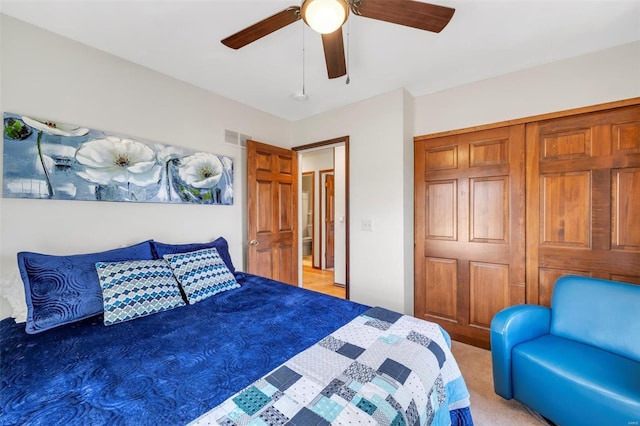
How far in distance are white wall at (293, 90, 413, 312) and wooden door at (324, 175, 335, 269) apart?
7.79 ft

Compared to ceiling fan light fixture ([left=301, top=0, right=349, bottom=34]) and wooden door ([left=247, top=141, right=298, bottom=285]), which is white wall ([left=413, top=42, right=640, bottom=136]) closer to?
wooden door ([left=247, top=141, right=298, bottom=285])

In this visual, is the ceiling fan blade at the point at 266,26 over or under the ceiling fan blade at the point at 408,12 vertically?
over

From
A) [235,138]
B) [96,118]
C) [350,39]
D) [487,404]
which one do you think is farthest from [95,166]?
[487,404]

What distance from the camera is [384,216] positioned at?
2775 mm

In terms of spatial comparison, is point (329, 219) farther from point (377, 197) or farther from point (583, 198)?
point (583, 198)

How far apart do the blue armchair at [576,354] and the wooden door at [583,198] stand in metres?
0.43

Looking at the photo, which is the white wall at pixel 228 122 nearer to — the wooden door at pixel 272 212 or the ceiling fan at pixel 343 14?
the wooden door at pixel 272 212

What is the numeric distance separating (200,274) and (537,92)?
3.14 metres

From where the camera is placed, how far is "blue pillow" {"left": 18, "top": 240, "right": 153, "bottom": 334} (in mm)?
1345

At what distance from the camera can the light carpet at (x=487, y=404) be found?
63.1 inches

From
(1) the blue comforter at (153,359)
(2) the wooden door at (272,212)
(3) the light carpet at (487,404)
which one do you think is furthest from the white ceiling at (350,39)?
(3) the light carpet at (487,404)

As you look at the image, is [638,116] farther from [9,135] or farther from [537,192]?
[9,135]

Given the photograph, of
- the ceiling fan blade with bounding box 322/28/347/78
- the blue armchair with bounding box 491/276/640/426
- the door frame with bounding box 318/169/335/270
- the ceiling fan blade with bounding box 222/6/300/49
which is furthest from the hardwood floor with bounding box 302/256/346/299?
the ceiling fan blade with bounding box 222/6/300/49

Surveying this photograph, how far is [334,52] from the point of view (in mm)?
1616
